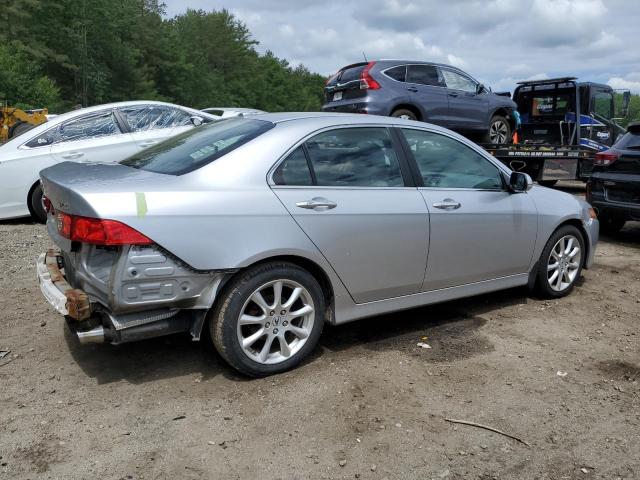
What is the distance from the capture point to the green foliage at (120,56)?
32312 millimetres

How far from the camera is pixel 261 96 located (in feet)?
227

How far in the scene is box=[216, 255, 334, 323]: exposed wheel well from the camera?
138 inches

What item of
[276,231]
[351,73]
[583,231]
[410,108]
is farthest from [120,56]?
[276,231]

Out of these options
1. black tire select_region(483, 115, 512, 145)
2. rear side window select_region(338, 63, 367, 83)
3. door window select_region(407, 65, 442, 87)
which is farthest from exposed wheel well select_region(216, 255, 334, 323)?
black tire select_region(483, 115, 512, 145)

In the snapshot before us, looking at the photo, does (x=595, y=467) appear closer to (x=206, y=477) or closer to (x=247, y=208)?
(x=206, y=477)

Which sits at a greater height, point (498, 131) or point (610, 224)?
point (498, 131)

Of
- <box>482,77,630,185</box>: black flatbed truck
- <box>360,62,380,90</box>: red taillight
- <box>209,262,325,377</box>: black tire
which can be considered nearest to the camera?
<box>209,262,325,377</box>: black tire

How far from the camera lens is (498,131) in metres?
11.7

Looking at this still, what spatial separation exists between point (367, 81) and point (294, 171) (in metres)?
6.64

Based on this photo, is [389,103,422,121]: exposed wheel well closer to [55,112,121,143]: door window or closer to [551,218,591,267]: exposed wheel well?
[55,112,121,143]: door window

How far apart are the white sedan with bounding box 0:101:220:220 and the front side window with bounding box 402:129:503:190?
15.9 feet

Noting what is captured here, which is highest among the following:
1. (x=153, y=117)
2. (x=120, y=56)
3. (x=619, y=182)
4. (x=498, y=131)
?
(x=120, y=56)

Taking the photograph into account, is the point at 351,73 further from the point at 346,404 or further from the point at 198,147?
the point at 346,404

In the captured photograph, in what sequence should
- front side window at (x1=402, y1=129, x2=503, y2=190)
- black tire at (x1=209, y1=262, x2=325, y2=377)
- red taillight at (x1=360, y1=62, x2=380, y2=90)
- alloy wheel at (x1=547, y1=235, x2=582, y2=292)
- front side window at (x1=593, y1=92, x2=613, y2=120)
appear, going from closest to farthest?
black tire at (x1=209, y1=262, x2=325, y2=377)
front side window at (x1=402, y1=129, x2=503, y2=190)
alloy wheel at (x1=547, y1=235, x2=582, y2=292)
red taillight at (x1=360, y1=62, x2=380, y2=90)
front side window at (x1=593, y1=92, x2=613, y2=120)
